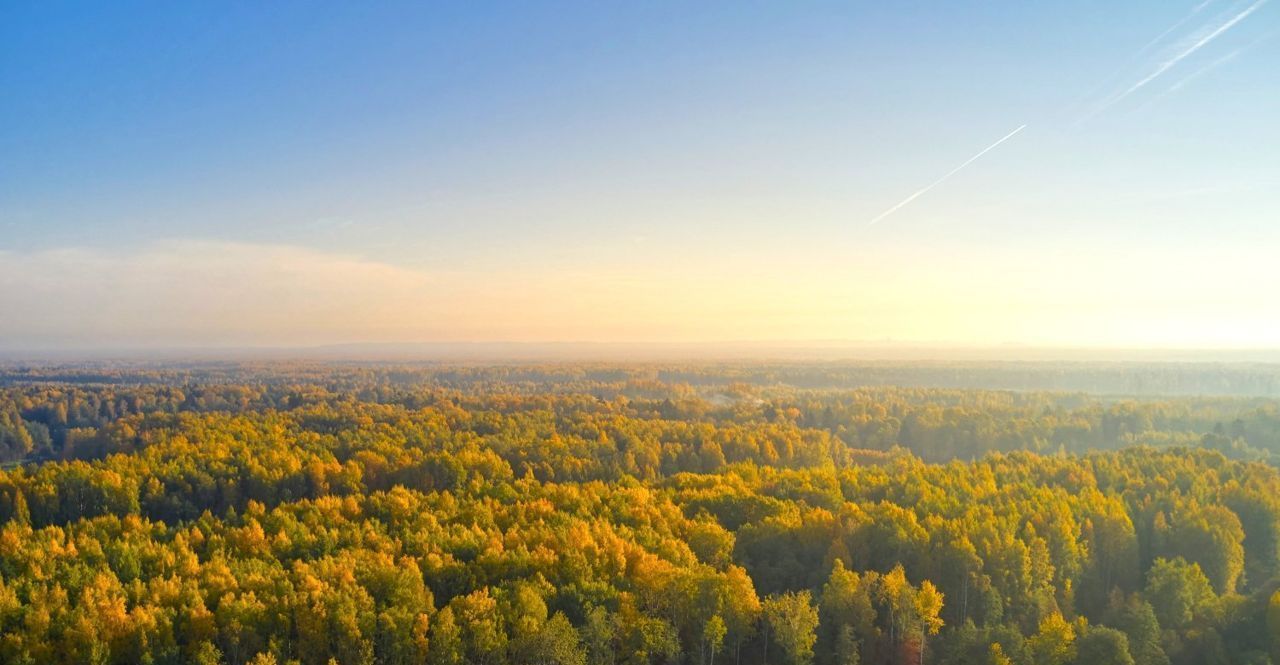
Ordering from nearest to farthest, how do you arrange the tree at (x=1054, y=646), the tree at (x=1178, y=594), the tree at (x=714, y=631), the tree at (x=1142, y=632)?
the tree at (x=1054, y=646) → the tree at (x=714, y=631) → the tree at (x=1142, y=632) → the tree at (x=1178, y=594)

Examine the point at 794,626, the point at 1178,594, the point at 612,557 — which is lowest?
the point at 1178,594

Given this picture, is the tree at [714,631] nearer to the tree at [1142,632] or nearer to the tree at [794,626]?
the tree at [794,626]

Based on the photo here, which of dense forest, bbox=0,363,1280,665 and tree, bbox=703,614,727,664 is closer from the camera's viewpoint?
dense forest, bbox=0,363,1280,665

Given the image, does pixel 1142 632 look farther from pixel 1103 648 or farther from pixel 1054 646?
pixel 1054 646

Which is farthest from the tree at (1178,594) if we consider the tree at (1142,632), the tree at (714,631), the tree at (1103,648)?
the tree at (714,631)

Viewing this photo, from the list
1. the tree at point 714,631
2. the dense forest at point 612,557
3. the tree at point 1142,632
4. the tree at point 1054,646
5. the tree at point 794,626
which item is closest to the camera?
the dense forest at point 612,557

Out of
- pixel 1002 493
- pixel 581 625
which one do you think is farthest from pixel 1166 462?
pixel 581 625

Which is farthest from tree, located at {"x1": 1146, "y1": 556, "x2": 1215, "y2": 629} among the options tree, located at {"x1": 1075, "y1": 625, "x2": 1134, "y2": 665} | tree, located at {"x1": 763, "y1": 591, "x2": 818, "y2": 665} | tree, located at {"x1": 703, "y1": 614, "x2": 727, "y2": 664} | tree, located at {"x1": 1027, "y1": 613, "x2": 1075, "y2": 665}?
tree, located at {"x1": 703, "y1": 614, "x2": 727, "y2": 664}

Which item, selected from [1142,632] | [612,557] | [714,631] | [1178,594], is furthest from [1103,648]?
[612,557]

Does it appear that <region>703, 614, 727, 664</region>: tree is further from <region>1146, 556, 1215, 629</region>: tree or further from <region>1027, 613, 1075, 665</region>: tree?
<region>1146, 556, 1215, 629</region>: tree
